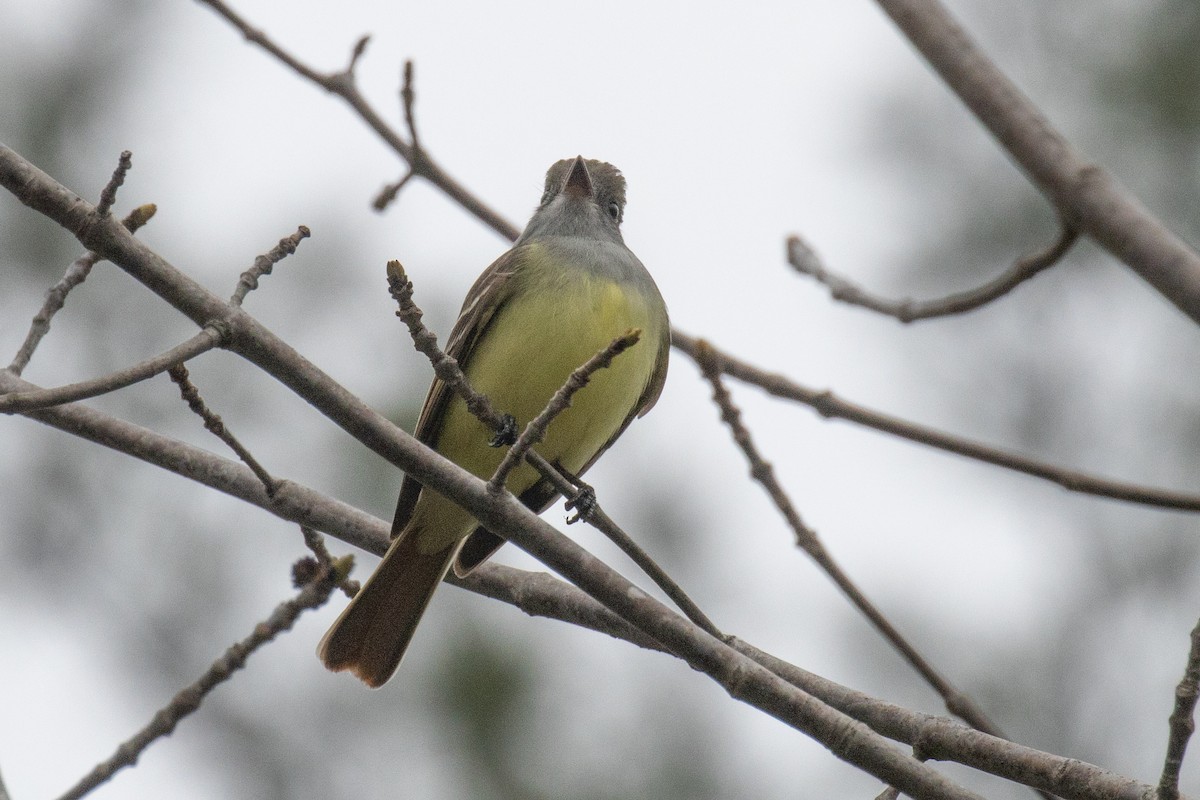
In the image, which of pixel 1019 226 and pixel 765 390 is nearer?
pixel 765 390

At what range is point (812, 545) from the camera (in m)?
3.48

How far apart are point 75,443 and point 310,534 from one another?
6.31 meters

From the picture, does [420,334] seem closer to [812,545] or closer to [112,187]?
[112,187]

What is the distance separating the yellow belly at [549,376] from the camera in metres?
4.56

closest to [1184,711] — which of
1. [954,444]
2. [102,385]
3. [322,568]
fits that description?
[954,444]

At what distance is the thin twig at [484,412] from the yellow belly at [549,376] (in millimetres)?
1102

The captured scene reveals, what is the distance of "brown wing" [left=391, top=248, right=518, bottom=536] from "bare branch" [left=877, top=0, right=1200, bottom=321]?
2678 mm

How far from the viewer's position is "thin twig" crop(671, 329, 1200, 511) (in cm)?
286

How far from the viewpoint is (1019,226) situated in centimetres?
933

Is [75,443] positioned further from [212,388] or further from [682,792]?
[682,792]

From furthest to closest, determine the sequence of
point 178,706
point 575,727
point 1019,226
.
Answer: point 1019,226
point 575,727
point 178,706

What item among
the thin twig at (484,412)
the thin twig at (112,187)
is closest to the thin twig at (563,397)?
the thin twig at (484,412)

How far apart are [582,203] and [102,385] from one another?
3329mm

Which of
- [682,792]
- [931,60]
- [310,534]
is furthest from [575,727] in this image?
[931,60]
